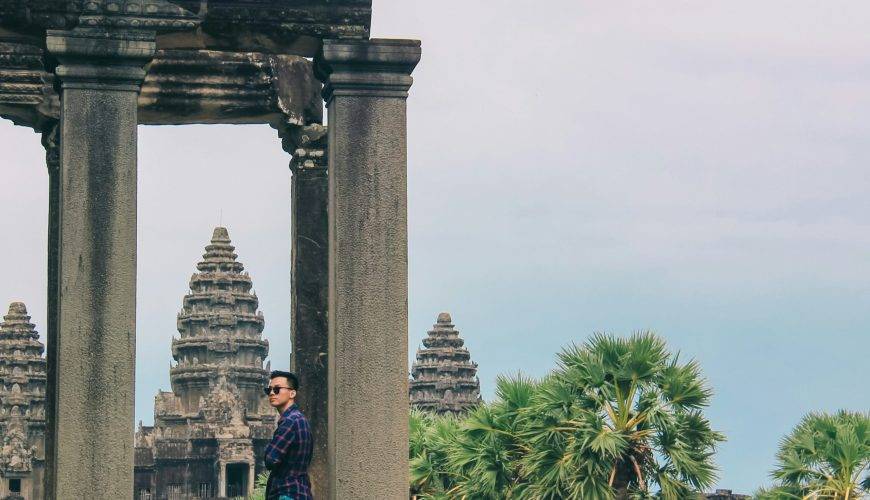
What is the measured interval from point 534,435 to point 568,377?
1.26 m

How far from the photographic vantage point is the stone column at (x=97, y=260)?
18109 millimetres

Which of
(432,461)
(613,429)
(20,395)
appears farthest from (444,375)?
(613,429)

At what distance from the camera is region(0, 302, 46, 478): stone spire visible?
104812 millimetres

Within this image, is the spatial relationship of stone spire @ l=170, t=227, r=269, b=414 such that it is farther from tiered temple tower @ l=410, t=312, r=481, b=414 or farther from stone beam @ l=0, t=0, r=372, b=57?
stone beam @ l=0, t=0, r=372, b=57

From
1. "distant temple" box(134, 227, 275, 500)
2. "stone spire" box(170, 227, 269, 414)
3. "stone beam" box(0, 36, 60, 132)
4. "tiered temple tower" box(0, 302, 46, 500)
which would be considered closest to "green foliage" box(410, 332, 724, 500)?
"stone beam" box(0, 36, 60, 132)

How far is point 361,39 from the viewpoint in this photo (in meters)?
19.0

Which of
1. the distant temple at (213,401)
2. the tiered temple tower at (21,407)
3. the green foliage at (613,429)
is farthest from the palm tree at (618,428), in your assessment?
the distant temple at (213,401)

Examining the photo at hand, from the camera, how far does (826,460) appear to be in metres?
38.8

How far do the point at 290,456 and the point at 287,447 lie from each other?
10 cm

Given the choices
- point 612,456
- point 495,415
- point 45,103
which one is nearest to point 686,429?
point 612,456

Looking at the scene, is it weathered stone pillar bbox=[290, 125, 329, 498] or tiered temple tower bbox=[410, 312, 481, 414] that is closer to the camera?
weathered stone pillar bbox=[290, 125, 329, 498]

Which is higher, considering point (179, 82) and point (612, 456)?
point (179, 82)

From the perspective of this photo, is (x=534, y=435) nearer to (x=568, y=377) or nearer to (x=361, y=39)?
(x=568, y=377)

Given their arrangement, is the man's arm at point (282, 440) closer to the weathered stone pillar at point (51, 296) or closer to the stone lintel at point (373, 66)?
the weathered stone pillar at point (51, 296)
